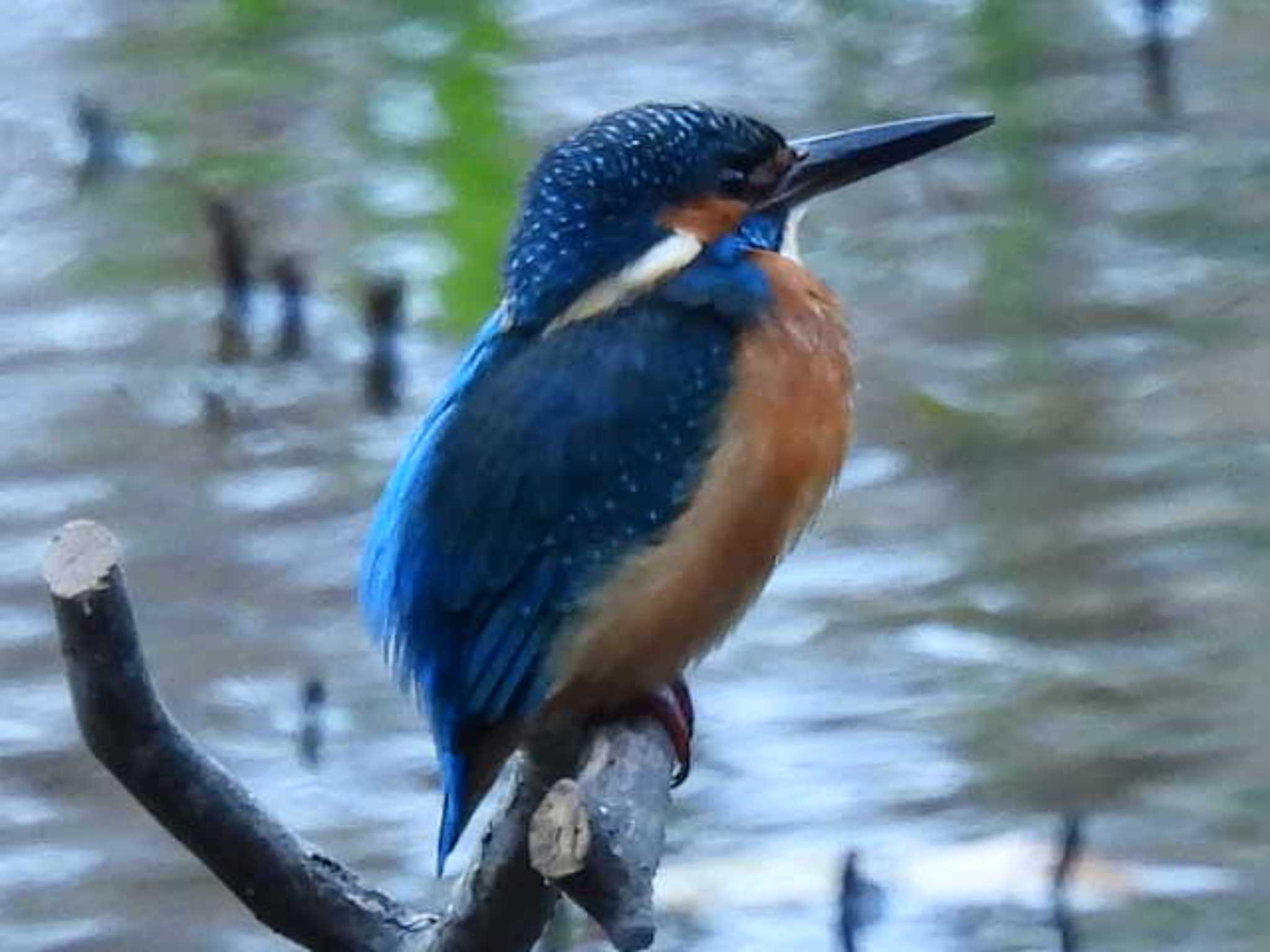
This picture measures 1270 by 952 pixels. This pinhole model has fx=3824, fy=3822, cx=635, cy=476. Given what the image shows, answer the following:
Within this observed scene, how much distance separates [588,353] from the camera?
3609 mm

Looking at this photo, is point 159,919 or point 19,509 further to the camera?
point 19,509

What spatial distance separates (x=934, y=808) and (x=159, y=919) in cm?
105

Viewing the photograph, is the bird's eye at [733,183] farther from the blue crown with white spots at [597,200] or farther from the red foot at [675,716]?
the red foot at [675,716]

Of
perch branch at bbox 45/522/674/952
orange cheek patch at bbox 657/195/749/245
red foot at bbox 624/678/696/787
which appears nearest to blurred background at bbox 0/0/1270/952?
red foot at bbox 624/678/696/787

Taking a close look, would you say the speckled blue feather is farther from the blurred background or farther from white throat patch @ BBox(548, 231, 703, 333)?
the blurred background

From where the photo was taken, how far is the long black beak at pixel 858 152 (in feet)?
12.5

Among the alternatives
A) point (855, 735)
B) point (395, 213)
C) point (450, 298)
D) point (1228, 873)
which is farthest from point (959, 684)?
point (395, 213)

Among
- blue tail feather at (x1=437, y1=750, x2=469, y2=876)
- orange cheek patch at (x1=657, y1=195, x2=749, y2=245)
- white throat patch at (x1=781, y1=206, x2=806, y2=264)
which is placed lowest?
blue tail feather at (x1=437, y1=750, x2=469, y2=876)

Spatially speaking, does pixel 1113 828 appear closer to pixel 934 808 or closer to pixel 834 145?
pixel 934 808

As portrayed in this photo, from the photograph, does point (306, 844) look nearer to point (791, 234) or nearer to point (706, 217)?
point (706, 217)

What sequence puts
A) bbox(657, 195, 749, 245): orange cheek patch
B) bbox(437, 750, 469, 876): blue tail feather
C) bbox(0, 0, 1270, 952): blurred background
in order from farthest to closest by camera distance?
bbox(0, 0, 1270, 952): blurred background, bbox(657, 195, 749, 245): orange cheek patch, bbox(437, 750, 469, 876): blue tail feather

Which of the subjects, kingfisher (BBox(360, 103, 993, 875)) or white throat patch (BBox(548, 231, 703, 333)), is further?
white throat patch (BBox(548, 231, 703, 333))

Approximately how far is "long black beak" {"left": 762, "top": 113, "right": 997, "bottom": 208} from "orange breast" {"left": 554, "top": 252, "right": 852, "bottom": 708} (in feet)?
0.35

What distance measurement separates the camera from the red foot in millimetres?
3490
